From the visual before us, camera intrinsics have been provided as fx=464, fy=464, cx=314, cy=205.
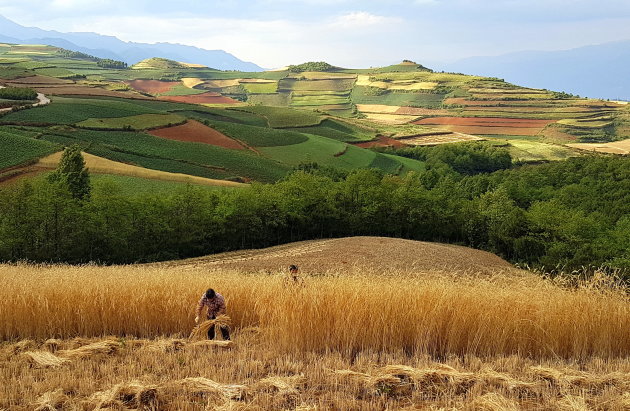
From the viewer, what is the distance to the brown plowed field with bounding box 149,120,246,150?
95750 millimetres

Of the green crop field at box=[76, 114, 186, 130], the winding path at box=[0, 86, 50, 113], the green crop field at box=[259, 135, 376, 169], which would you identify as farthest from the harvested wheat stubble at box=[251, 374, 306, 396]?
the winding path at box=[0, 86, 50, 113]

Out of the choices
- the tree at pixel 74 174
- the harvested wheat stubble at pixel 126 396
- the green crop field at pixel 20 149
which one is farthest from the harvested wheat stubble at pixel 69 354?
the green crop field at pixel 20 149

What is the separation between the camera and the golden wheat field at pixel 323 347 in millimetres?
5082

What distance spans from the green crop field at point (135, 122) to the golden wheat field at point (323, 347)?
303 ft

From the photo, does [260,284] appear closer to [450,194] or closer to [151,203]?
[151,203]

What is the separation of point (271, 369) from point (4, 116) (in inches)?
3869

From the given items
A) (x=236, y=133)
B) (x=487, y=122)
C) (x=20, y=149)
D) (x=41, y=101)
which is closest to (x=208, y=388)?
(x=20, y=149)

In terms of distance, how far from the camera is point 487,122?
17888cm

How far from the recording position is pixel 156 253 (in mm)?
49500

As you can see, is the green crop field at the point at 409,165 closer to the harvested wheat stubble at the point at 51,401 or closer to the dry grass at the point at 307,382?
the dry grass at the point at 307,382

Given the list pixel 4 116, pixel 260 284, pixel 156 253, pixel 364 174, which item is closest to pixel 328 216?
pixel 364 174

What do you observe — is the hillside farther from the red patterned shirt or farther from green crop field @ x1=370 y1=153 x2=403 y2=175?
the red patterned shirt

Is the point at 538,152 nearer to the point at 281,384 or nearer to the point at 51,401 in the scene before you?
the point at 281,384

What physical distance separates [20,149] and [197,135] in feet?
122
